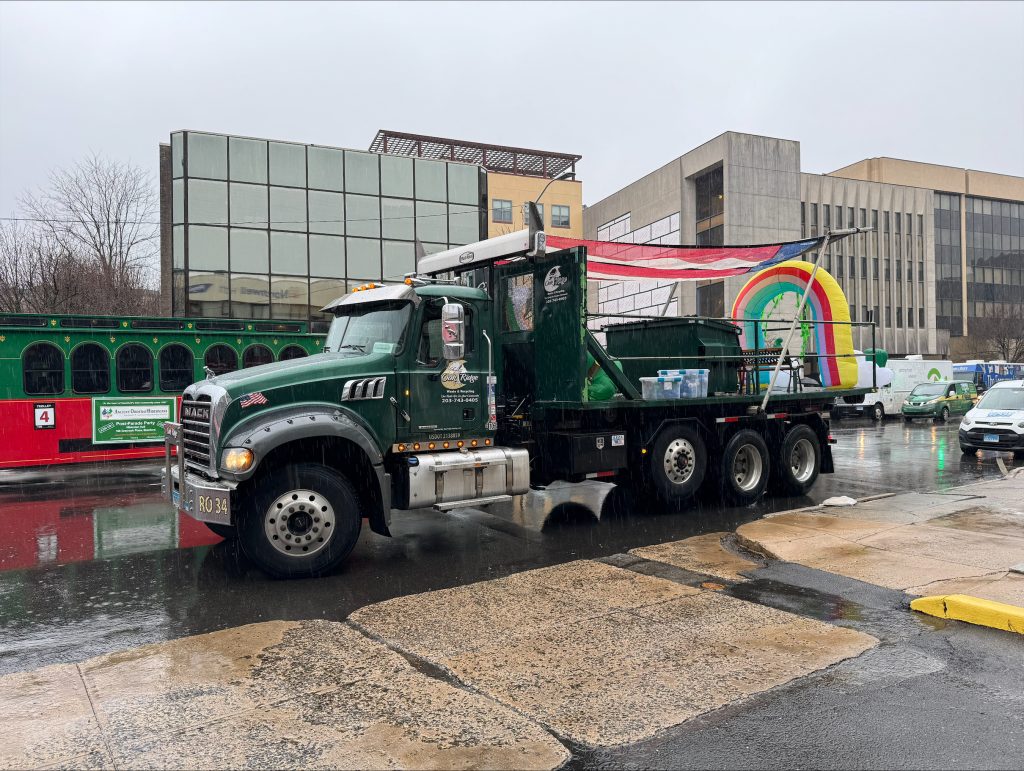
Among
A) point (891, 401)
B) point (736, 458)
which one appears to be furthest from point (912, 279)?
point (736, 458)

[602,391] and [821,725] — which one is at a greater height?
→ [602,391]

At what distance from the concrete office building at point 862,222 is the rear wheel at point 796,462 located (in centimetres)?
3579

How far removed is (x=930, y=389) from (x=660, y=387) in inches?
988

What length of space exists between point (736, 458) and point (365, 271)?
86.3 ft

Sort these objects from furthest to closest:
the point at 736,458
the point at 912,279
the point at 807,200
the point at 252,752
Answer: the point at 912,279 → the point at 807,200 → the point at 736,458 → the point at 252,752

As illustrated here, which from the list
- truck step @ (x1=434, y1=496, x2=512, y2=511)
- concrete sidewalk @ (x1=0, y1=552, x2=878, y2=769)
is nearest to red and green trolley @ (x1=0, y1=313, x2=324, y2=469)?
truck step @ (x1=434, y1=496, x2=512, y2=511)

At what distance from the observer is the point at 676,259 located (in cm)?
1207

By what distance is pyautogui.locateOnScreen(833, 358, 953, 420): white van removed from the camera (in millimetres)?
32625

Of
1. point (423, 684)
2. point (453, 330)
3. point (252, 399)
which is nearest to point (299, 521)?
point (252, 399)

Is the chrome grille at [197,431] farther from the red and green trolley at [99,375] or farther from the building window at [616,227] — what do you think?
the building window at [616,227]

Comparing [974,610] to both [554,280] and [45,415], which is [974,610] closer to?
[554,280]

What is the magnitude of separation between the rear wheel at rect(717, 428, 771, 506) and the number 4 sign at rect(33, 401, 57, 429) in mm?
13802

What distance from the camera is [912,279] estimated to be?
2918 inches

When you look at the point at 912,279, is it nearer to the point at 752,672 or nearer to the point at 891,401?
the point at 891,401
